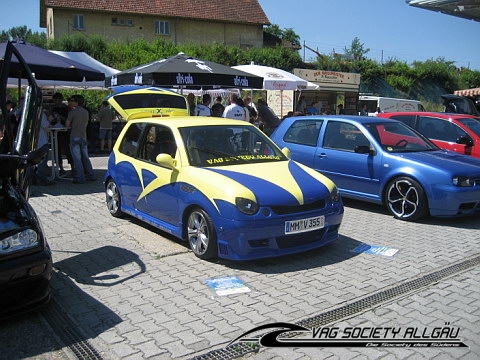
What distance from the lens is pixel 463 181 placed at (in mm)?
6734

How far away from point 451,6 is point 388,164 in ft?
23.5

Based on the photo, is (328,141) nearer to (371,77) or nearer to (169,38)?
(371,77)

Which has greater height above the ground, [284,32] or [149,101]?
[284,32]

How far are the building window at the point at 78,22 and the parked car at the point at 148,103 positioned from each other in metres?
28.6

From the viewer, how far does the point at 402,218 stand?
7.21 meters

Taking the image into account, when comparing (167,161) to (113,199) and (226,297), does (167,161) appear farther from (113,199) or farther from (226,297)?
(113,199)

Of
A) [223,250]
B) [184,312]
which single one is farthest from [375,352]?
[223,250]

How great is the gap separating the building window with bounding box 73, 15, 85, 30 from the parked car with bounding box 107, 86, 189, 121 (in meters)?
28.6

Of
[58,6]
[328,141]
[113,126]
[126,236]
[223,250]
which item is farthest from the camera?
[58,6]

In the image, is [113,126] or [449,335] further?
[113,126]

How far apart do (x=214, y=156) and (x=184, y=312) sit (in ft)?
7.19

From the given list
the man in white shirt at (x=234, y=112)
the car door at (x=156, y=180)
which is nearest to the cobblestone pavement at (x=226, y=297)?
the car door at (x=156, y=180)

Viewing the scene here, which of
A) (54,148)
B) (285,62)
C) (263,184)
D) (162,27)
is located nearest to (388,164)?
(263,184)

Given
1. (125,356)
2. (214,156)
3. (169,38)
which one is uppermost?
(169,38)
